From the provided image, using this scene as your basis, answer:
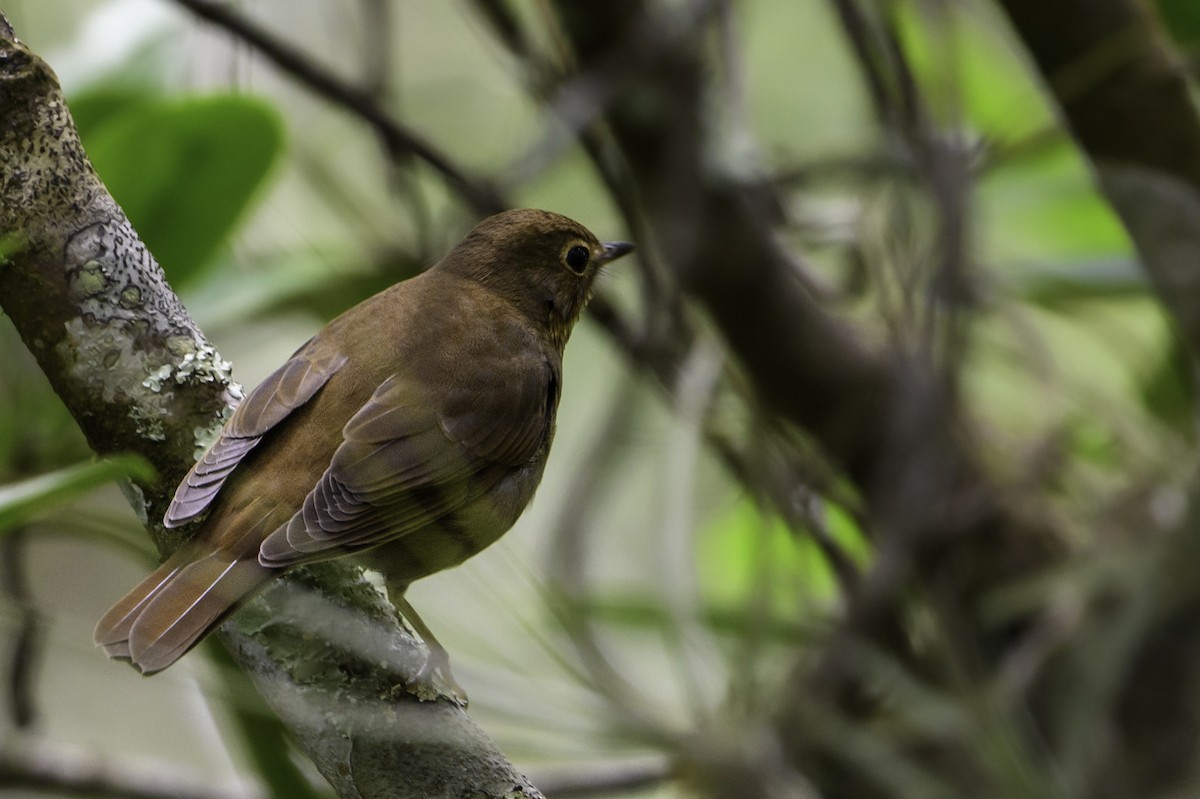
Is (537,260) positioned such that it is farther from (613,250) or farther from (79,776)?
(79,776)

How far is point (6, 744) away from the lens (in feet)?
9.72

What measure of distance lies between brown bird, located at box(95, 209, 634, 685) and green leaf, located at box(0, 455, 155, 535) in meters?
0.21

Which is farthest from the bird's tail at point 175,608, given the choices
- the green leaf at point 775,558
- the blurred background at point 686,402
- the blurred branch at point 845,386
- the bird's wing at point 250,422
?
the green leaf at point 775,558

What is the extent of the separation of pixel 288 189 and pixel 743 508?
2496mm

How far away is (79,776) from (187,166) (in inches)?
56.6

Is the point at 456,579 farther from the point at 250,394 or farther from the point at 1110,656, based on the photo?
the point at 1110,656

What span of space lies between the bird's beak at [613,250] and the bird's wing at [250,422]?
89 centimetres

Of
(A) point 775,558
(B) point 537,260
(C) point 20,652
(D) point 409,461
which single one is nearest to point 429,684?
(D) point 409,461

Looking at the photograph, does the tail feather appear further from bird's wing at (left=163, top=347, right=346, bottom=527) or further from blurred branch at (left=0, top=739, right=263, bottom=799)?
blurred branch at (left=0, top=739, right=263, bottom=799)

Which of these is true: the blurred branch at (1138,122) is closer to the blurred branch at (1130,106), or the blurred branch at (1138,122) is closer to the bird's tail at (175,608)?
the blurred branch at (1130,106)

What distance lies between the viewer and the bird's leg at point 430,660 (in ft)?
6.01

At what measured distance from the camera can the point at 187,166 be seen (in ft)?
9.44

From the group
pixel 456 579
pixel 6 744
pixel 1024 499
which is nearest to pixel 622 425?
pixel 456 579

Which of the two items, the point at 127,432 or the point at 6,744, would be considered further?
the point at 6,744
